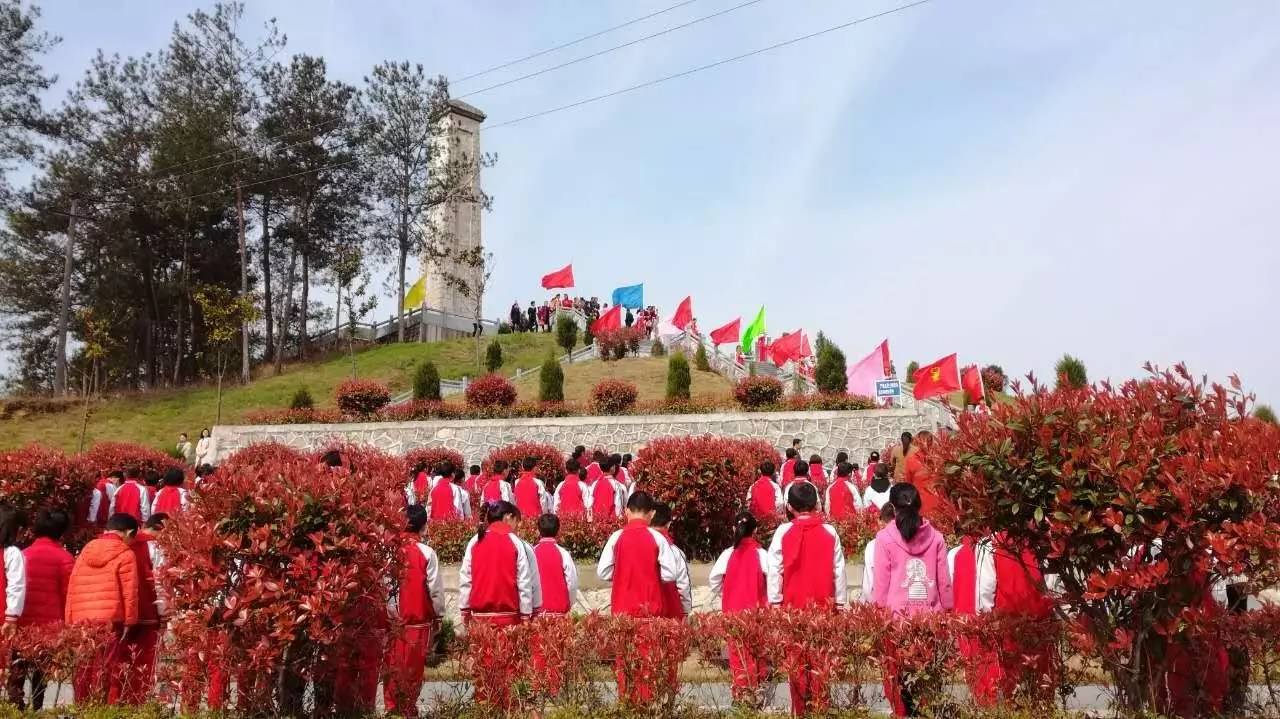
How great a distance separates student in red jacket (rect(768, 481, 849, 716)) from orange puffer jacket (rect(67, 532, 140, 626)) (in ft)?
14.3

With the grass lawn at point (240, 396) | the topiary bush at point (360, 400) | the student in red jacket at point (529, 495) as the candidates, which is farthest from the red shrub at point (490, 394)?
the student in red jacket at point (529, 495)

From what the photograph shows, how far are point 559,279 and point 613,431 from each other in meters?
13.7

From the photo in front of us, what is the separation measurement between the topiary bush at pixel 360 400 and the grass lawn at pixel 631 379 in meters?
4.49

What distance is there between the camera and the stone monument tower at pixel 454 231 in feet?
137

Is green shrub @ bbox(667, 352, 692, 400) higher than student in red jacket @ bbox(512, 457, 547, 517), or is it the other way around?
green shrub @ bbox(667, 352, 692, 400)

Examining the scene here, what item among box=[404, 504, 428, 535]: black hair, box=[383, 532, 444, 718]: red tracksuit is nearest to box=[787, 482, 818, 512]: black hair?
box=[383, 532, 444, 718]: red tracksuit

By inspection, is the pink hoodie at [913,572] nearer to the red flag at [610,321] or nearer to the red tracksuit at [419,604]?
the red tracksuit at [419,604]

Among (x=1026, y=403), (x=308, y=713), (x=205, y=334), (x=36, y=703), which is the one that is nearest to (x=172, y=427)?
(x=205, y=334)

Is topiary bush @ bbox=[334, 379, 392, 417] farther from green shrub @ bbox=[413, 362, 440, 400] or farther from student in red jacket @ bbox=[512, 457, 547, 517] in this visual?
student in red jacket @ bbox=[512, 457, 547, 517]

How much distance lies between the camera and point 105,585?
6.18 meters

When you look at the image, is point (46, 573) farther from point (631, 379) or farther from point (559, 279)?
point (559, 279)

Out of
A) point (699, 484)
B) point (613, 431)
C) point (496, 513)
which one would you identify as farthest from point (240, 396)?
point (496, 513)

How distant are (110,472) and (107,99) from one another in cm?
2494

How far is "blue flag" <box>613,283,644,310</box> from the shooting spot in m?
34.0
